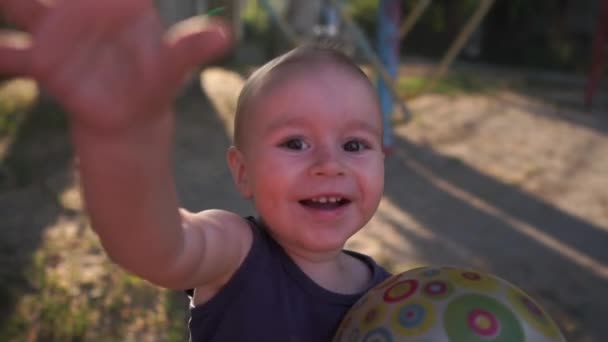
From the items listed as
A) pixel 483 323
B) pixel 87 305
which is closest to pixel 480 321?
pixel 483 323

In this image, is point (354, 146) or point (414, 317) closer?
point (414, 317)

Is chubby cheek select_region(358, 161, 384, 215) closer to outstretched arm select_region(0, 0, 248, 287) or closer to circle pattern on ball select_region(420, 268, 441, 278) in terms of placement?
circle pattern on ball select_region(420, 268, 441, 278)

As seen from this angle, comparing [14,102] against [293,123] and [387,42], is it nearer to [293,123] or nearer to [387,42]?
[387,42]

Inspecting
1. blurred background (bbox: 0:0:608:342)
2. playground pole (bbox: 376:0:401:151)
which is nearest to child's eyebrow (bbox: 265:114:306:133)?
blurred background (bbox: 0:0:608:342)

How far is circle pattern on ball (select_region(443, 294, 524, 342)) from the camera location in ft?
4.04

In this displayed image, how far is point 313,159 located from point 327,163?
1.4 inches

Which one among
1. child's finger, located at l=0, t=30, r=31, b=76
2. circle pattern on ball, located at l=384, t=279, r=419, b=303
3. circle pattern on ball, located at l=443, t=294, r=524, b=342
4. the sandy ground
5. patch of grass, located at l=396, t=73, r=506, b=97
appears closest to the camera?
child's finger, located at l=0, t=30, r=31, b=76

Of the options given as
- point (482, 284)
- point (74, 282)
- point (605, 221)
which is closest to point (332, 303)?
point (482, 284)

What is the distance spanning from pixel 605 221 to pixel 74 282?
3.19 m

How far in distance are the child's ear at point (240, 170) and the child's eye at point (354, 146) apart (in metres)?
0.22

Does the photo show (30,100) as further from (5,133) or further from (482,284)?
(482,284)

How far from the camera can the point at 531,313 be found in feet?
4.28

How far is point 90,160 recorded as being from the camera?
2.63ft

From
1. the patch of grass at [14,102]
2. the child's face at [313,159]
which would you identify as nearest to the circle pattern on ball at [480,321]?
the child's face at [313,159]
